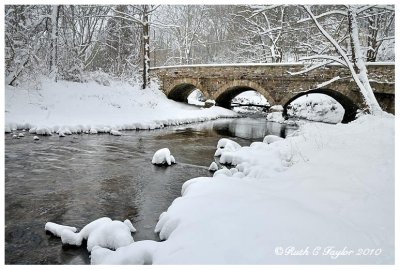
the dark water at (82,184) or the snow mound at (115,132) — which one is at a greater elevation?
the snow mound at (115,132)

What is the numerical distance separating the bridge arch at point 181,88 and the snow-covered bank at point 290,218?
15.4 metres

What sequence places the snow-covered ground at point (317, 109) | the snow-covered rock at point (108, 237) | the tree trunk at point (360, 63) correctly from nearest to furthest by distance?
the snow-covered rock at point (108, 237)
the tree trunk at point (360, 63)
the snow-covered ground at point (317, 109)

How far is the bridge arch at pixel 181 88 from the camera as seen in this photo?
20841mm

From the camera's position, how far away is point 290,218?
352 cm

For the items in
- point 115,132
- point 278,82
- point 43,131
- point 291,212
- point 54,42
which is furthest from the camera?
point 278,82

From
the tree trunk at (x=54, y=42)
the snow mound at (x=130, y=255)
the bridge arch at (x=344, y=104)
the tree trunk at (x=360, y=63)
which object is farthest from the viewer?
the bridge arch at (x=344, y=104)

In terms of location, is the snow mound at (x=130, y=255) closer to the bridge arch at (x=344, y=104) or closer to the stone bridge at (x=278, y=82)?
the stone bridge at (x=278, y=82)

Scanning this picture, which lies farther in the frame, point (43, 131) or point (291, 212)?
point (43, 131)

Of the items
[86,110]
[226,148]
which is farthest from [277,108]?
[86,110]

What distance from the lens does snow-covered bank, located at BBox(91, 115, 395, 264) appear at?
2900mm

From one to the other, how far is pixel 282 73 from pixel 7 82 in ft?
42.8

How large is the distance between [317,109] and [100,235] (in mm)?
20549

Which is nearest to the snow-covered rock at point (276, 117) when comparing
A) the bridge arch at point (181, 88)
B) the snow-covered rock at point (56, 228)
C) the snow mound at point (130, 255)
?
the bridge arch at point (181, 88)

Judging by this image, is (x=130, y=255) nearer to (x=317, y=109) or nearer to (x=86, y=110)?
(x=86, y=110)
